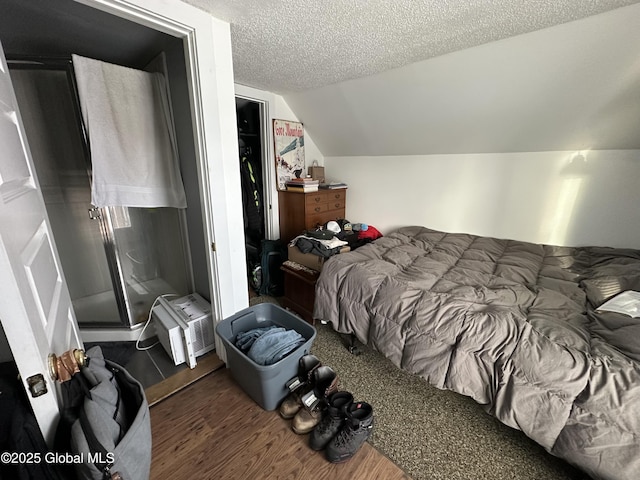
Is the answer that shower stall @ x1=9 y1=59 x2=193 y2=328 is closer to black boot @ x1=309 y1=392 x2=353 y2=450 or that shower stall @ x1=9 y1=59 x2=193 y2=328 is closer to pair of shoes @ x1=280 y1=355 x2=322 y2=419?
pair of shoes @ x1=280 y1=355 x2=322 y2=419

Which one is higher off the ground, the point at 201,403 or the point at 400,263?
the point at 400,263

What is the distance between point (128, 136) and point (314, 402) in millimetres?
1953

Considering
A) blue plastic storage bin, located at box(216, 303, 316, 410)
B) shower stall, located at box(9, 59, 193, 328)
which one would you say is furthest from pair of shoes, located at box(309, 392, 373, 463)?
shower stall, located at box(9, 59, 193, 328)

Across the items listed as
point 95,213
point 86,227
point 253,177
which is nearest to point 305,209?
point 253,177

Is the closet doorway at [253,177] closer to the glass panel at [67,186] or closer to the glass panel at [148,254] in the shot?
the glass panel at [148,254]

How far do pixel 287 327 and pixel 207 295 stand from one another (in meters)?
0.74

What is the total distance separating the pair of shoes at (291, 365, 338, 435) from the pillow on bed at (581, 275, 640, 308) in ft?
5.04

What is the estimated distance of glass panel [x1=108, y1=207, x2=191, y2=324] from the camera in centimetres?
209

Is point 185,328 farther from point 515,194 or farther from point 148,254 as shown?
point 515,194

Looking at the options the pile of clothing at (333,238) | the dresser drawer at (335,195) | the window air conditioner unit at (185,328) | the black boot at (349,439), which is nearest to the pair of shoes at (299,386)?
the black boot at (349,439)

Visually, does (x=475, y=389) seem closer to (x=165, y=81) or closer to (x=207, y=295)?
(x=207, y=295)

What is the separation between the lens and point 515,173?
2293 millimetres

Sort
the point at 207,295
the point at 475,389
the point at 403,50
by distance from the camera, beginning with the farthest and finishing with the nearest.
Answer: the point at 207,295 → the point at 403,50 → the point at 475,389

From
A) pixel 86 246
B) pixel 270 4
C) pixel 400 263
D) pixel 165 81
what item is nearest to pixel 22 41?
pixel 165 81
